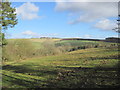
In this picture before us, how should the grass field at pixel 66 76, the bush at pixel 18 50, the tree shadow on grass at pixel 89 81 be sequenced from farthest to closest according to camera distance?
the bush at pixel 18 50 → the grass field at pixel 66 76 → the tree shadow on grass at pixel 89 81

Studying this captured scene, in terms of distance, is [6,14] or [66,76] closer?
[66,76]

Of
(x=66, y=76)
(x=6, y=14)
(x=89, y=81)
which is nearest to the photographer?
(x=89, y=81)

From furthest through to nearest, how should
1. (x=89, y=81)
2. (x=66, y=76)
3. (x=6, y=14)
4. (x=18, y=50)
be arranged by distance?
(x=18, y=50)
(x=6, y=14)
(x=66, y=76)
(x=89, y=81)

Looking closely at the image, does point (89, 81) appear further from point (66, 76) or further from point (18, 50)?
point (18, 50)

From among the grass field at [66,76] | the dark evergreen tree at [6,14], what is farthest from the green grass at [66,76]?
the dark evergreen tree at [6,14]

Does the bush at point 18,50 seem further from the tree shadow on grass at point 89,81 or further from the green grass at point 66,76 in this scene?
the tree shadow on grass at point 89,81

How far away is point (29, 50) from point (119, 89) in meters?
37.1

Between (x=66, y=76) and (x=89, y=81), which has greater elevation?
(x=89, y=81)

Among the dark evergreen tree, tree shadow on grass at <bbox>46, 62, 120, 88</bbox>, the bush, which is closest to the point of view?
tree shadow on grass at <bbox>46, 62, 120, 88</bbox>

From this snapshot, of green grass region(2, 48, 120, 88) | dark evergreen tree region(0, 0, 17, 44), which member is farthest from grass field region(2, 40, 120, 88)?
dark evergreen tree region(0, 0, 17, 44)

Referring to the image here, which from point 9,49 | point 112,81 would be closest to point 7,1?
point 9,49

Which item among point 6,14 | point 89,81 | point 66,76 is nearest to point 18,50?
point 6,14

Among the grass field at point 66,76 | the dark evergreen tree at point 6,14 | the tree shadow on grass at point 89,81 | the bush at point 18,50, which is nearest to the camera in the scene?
the tree shadow on grass at point 89,81

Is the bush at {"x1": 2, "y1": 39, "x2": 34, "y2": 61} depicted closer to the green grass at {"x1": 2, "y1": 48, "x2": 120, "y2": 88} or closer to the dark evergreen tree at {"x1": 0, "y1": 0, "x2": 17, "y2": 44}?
the dark evergreen tree at {"x1": 0, "y1": 0, "x2": 17, "y2": 44}
